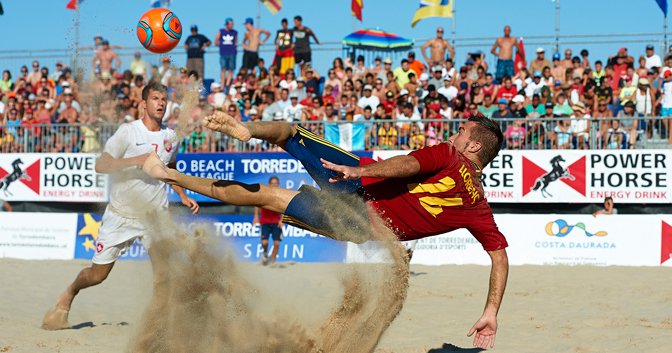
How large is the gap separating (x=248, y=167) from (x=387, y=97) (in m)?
3.12

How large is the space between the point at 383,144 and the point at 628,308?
6.12 m

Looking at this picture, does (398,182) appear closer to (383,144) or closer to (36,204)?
(383,144)

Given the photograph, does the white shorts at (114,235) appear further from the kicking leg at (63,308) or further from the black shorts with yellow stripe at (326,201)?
the black shorts with yellow stripe at (326,201)

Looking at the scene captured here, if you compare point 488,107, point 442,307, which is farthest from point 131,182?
point 488,107

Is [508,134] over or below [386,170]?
over

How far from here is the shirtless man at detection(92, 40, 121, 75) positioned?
781cm

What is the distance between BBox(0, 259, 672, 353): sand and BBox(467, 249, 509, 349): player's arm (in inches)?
46.4

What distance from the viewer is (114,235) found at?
7.08 metres

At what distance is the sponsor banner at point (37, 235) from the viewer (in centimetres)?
1524

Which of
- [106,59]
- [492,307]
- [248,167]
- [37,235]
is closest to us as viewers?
[492,307]

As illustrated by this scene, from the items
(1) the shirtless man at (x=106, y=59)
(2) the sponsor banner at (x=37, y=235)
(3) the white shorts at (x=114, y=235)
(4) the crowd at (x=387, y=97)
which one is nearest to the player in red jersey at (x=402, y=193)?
(3) the white shorts at (x=114, y=235)

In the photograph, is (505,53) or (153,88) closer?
(153,88)

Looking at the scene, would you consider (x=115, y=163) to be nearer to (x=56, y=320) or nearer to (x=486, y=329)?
A: (x=56, y=320)

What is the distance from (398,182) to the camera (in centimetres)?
542
